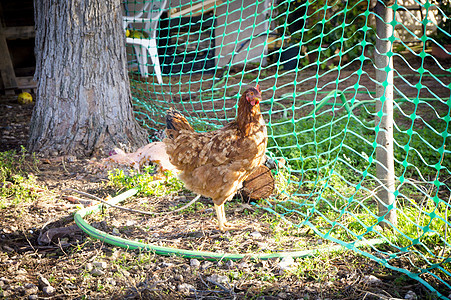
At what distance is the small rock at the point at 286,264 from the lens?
7.24 feet

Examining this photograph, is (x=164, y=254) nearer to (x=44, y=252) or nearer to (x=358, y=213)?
(x=44, y=252)

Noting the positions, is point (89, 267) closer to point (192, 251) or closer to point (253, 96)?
point (192, 251)

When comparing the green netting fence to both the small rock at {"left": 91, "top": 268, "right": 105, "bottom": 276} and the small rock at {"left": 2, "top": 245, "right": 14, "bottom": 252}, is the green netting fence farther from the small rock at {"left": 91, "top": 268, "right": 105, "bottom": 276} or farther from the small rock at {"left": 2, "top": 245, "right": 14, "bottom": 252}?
the small rock at {"left": 2, "top": 245, "right": 14, "bottom": 252}

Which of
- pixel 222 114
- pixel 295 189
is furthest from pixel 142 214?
pixel 222 114

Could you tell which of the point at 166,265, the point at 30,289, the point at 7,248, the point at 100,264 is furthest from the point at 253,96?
the point at 7,248

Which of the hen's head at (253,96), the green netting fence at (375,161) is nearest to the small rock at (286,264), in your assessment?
the green netting fence at (375,161)

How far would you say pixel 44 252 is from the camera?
246 centimetres

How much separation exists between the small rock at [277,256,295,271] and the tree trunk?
2.38 m

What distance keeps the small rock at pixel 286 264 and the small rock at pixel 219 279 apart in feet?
1.07

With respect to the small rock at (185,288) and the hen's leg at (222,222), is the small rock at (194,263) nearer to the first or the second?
the small rock at (185,288)

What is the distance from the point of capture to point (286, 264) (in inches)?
87.8

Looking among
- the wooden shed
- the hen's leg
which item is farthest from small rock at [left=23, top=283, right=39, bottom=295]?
the wooden shed

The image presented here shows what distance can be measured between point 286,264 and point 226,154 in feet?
2.65

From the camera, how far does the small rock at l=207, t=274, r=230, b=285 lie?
2.12 meters
